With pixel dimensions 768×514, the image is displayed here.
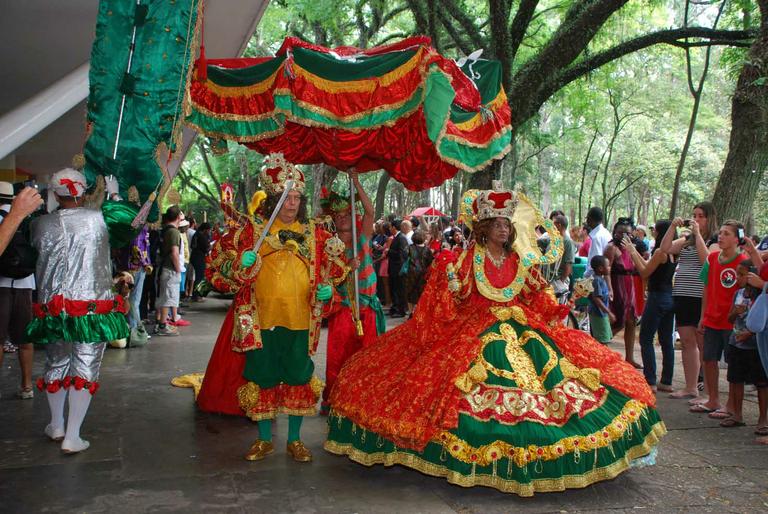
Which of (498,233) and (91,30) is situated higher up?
(91,30)

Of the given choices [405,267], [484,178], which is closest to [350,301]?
[484,178]

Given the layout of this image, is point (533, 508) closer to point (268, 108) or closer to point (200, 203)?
point (268, 108)

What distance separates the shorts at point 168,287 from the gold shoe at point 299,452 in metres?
6.59

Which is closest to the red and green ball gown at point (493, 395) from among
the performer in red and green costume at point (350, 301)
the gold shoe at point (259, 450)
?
the gold shoe at point (259, 450)

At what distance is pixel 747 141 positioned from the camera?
9414 millimetres

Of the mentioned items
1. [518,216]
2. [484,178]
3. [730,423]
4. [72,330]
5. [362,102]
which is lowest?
[730,423]

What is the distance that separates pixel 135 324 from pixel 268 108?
5.51 metres

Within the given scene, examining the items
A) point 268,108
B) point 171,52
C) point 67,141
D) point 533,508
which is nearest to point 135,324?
point 67,141

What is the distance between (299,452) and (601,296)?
17.1 feet

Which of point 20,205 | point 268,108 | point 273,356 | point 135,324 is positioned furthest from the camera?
point 135,324

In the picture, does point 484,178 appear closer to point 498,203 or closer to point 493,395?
point 498,203

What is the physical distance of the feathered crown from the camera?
509 cm

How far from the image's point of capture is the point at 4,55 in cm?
687

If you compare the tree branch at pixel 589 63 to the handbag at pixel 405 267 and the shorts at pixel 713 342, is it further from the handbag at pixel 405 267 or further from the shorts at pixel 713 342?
the shorts at pixel 713 342
